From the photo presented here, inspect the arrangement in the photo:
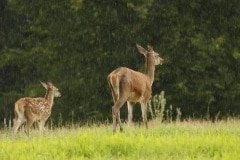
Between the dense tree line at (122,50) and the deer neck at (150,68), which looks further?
the dense tree line at (122,50)

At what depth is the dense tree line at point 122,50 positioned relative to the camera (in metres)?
26.4

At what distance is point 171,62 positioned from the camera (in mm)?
26469

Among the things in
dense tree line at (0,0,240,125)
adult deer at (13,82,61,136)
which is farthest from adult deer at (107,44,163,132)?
dense tree line at (0,0,240,125)

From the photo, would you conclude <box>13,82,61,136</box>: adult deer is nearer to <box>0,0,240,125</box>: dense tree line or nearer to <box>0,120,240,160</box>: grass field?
<box>0,120,240,160</box>: grass field

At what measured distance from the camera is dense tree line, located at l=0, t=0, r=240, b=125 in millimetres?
26375

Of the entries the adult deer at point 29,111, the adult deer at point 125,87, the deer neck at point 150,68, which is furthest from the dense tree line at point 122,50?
the adult deer at point 125,87

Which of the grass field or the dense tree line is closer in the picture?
the grass field

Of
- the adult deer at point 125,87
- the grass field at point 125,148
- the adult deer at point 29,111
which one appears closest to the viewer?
the grass field at point 125,148

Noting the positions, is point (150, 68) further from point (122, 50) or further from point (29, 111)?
point (122, 50)

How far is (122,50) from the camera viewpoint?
90.0 ft

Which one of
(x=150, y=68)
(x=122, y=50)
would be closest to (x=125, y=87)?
(x=150, y=68)

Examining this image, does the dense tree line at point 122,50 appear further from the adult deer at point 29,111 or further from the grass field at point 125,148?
the grass field at point 125,148

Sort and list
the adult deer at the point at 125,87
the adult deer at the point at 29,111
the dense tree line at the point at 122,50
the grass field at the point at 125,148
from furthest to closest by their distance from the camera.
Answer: the dense tree line at the point at 122,50, the adult deer at the point at 29,111, the adult deer at the point at 125,87, the grass field at the point at 125,148

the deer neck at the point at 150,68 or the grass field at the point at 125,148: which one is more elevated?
the deer neck at the point at 150,68
